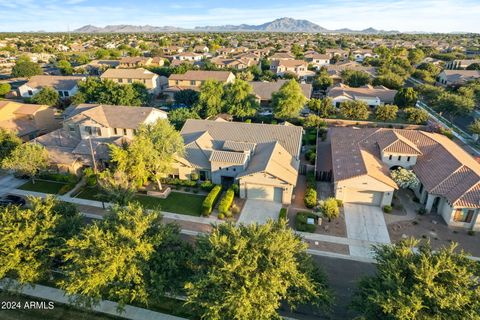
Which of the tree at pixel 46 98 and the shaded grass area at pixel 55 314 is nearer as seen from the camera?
the shaded grass area at pixel 55 314

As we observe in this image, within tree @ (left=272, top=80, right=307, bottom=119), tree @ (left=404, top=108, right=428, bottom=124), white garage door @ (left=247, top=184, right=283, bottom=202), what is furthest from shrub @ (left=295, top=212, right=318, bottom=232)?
tree @ (left=404, top=108, right=428, bottom=124)

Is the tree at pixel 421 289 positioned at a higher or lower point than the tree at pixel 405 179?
higher

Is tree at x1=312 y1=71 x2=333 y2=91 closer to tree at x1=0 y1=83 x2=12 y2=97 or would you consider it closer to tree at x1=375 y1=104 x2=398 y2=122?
tree at x1=375 y1=104 x2=398 y2=122

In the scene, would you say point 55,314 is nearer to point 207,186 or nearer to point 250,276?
point 250,276

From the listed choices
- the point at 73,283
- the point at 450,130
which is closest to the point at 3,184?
the point at 73,283

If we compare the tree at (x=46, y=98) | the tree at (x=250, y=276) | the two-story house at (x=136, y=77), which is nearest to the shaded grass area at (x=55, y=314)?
the tree at (x=250, y=276)

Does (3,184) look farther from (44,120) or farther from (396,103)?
(396,103)

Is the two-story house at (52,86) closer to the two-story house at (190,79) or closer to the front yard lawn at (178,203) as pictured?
the two-story house at (190,79)
